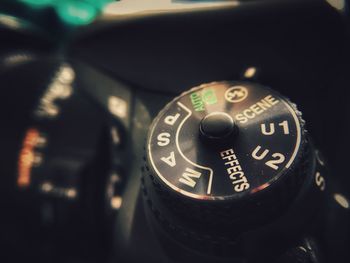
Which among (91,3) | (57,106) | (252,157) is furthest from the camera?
(91,3)

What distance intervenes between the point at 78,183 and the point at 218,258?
20cm

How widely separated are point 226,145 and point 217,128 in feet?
0.05

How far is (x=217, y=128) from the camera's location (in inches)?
14.7

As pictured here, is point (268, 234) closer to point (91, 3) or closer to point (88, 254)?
point (88, 254)

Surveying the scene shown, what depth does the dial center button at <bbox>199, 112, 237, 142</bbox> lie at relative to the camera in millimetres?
372

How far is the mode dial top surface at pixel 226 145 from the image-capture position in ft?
1.18

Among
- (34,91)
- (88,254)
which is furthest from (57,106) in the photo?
(88,254)

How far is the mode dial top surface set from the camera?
1.18ft

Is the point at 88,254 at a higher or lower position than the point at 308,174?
lower

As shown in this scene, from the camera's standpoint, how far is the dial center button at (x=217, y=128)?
37 cm

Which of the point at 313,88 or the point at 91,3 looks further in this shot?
the point at 91,3

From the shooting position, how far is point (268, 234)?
15.0 inches

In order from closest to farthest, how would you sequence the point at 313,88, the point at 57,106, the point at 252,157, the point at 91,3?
the point at 252,157
the point at 313,88
the point at 57,106
the point at 91,3

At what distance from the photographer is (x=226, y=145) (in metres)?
0.38
